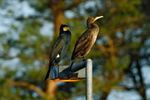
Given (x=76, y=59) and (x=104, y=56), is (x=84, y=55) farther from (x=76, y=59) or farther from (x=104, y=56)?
(x=104, y=56)

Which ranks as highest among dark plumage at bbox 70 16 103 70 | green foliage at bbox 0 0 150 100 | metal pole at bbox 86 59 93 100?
green foliage at bbox 0 0 150 100

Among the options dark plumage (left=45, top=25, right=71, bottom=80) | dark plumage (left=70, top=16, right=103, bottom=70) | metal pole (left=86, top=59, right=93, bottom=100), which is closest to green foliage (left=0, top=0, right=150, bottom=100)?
dark plumage (left=45, top=25, right=71, bottom=80)

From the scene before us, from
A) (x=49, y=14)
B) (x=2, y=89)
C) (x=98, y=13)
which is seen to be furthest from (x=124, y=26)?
(x=2, y=89)

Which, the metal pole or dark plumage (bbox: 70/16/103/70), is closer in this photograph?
the metal pole

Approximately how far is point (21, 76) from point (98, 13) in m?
2.91

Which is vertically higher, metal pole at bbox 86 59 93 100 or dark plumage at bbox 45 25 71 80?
dark plumage at bbox 45 25 71 80

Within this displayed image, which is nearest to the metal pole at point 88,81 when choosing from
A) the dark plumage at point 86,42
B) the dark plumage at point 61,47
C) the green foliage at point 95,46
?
the dark plumage at point 86,42

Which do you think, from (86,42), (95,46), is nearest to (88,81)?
(86,42)

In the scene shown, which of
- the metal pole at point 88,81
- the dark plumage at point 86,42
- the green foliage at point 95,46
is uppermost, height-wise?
the green foliage at point 95,46

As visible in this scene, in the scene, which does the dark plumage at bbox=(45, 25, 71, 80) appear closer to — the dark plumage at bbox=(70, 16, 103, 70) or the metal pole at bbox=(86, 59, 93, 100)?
the dark plumage at bbox=(70, 16, 103, 70)

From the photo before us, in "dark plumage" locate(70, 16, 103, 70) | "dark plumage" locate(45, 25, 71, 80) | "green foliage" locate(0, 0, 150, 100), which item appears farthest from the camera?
"green foliage" locate(0, 0, 150, 100)

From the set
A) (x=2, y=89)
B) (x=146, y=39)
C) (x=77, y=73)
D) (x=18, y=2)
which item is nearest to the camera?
(x=77, y=73)

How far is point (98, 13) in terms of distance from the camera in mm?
19109

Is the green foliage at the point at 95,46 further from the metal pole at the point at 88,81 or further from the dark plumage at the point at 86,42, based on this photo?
the metal pole at the point at 88,81
